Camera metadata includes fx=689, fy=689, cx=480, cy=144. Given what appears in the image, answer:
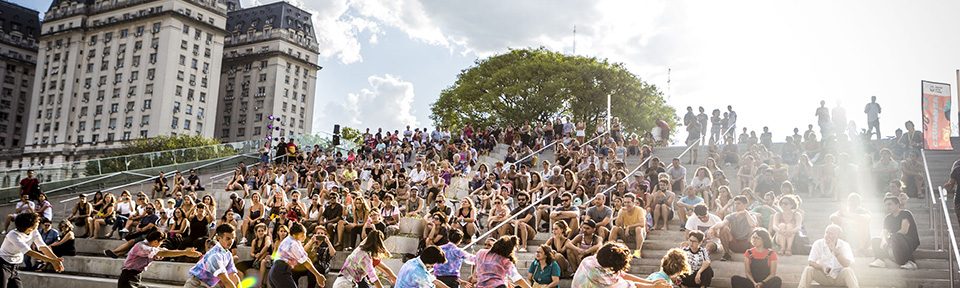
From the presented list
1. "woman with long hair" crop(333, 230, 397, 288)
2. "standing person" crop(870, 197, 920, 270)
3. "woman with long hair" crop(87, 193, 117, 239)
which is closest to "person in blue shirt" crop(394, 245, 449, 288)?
"woman with long hair" crop(333, 230, 397, 288)

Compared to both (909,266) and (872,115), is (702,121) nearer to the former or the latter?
(872,115)

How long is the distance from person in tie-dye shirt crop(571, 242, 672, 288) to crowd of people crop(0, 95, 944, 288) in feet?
0.04

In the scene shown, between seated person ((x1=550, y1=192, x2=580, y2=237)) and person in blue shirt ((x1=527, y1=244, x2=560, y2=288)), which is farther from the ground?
seated person ((x1=550, y1=192, x2=580, y2=237))

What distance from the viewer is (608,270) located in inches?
219

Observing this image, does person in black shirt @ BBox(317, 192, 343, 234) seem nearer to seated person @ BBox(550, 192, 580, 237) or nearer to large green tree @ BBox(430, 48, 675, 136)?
seated person @ BBox(550, 192, 580, 237)

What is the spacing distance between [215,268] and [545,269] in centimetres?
425

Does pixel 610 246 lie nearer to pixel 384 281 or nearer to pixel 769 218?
pixel 384 281

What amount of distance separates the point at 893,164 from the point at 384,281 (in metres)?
10.3

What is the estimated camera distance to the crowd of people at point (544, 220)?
7309 mm

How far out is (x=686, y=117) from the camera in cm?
2148

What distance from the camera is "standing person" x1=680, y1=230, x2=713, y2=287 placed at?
897 centimetres

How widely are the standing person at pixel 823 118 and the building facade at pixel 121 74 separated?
71.5 m

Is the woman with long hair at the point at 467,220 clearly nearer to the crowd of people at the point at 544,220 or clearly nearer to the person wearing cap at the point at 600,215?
the crowd of people at the point at 544,220

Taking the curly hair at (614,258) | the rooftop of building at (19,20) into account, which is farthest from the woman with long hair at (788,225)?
the rooftop of building at (19,20)
